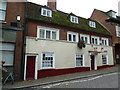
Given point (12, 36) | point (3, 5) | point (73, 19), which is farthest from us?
point (73, 19)

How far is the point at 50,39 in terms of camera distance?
12.4m

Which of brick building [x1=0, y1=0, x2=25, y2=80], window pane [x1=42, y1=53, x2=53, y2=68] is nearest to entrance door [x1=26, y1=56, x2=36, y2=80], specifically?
brick building [x1=0, y1=0, x2=25, y2=80]

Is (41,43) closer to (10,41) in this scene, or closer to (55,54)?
(55,54)

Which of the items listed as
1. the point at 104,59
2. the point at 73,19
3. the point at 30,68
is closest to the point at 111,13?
the point at 104,59

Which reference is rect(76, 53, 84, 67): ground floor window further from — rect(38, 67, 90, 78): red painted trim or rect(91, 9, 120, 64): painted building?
rect(91, 9, 120, 64): painted building

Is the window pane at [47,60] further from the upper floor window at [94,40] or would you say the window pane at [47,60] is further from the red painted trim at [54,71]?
the upper floor window at [94,40]

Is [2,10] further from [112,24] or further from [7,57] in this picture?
[112,24]

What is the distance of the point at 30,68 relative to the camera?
10.9 meters

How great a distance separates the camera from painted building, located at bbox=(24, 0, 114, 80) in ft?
37.0

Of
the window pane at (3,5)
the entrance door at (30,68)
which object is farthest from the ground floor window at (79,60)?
the window pane at (3,5)

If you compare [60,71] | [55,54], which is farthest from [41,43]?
[60,71]

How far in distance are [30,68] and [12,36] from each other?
3401 millimetres

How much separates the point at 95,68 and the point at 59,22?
8.30 metres

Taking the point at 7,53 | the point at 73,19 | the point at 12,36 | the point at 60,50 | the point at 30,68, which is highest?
the point at 73,19
